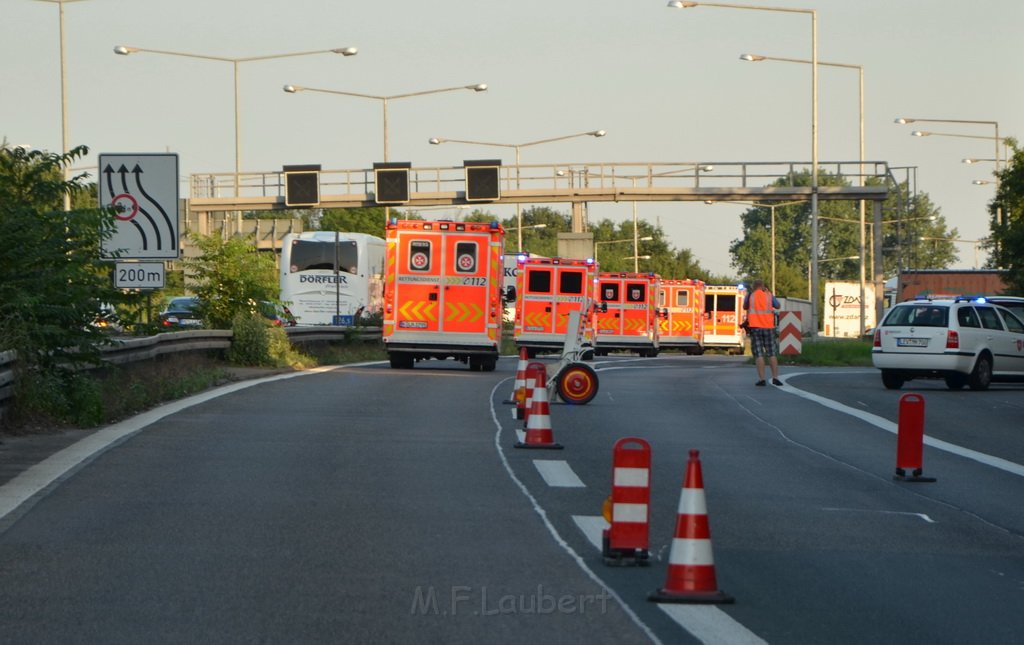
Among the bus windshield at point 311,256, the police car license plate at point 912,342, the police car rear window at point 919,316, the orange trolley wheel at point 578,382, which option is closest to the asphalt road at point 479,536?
the orange trolley wheel at point 578,382

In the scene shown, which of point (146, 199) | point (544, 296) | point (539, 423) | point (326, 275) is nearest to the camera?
point (539, 423)

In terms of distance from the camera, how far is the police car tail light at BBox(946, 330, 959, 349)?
27188 mm

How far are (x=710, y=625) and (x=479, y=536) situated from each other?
2632 mm

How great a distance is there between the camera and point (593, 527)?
32.5 ft

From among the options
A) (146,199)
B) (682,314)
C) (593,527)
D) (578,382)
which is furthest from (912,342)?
(682,314)

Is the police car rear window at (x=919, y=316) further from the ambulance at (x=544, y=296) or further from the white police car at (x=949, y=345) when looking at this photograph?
the ambulance at (x=544, y=296)

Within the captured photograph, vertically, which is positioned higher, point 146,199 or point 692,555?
point 146,199

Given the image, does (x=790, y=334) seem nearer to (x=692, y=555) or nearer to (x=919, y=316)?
(x=919, y=316)

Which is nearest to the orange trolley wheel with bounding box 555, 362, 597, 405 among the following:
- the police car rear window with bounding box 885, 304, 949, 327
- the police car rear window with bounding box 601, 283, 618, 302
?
the police car rear window with bounding box 885, 304, 949, 327

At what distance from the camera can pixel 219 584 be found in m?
7.90

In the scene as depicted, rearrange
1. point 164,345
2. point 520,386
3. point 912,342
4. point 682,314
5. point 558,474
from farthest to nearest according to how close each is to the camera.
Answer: point 682,314 → point 912,342 → point 164,345 → point 520,386 → point 558,474

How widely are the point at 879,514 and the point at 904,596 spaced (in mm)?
3209

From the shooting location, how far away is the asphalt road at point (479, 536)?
7176 millimetres

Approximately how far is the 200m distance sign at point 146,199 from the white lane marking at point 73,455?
1.96 metres
